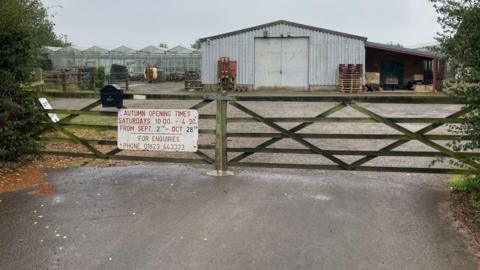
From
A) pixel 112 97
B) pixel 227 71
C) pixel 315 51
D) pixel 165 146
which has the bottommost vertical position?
pixel 165 146

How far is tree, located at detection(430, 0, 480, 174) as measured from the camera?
19.5ft

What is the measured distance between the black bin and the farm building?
26.1 meters

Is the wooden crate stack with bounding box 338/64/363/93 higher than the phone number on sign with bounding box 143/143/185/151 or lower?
higher

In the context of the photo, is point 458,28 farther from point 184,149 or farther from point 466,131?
point 184,149

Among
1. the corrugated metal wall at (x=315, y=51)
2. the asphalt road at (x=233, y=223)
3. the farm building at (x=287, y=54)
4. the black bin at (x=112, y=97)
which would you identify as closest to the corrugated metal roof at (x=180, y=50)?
the farm building at (x=287, y=54)

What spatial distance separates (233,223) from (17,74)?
5.09 metres

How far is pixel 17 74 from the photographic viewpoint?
28.3ft

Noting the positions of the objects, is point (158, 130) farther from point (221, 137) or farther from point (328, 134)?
point (328, 134)

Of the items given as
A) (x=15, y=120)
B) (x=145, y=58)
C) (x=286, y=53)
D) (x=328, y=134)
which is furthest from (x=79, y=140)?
(x=145, y=58)

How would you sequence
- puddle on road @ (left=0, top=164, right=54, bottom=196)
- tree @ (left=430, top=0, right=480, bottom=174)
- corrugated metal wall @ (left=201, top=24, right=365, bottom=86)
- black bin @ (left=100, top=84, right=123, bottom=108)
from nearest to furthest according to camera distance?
tree @ (left=430, top=0, right=480, bottom=174) < puddle on road @ (left=0, top=164, right=54, bottom=196) < black bin @ (left=100, top=84, right=123, bottom=108) < corrugated metal wall @ (left=201, top=24, right=365, bottom=86)

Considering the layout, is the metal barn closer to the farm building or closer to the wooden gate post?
the farm building

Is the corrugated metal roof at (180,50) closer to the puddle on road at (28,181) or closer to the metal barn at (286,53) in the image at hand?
the metal barn at (286,53)

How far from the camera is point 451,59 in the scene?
6.41 m

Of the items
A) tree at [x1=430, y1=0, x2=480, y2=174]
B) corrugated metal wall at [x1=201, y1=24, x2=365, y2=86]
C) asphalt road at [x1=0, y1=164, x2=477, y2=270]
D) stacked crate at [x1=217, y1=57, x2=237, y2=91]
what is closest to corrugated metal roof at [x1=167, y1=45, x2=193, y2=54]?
corrugated metal wall at [x1=201, y1=24, x2=365, y2=86]
